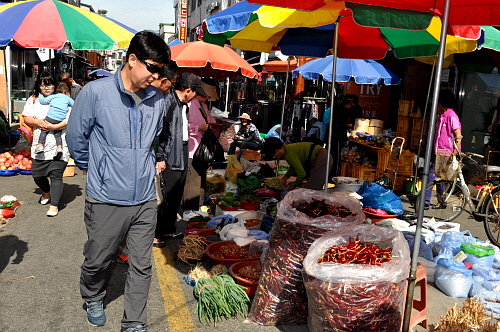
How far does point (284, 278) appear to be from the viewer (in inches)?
156

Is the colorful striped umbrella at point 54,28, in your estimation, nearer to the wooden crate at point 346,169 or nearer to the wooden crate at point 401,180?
the wooden crate at point 346,169

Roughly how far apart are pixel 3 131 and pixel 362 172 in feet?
34.7

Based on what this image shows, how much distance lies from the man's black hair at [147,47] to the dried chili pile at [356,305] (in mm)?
2062

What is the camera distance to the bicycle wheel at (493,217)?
6.84m

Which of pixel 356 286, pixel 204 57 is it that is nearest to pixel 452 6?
pixel 356 286

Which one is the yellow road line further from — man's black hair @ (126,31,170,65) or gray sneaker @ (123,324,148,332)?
man's black hair @ (126,31,170,65)

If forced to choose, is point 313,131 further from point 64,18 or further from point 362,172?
point 64,18

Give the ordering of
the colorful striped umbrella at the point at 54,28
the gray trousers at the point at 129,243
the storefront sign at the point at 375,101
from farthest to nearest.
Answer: the storefront sign at the point at 375,101 < the colorful striped umbrella at the point at 54,28 < the gray trousers at the point at 129,243

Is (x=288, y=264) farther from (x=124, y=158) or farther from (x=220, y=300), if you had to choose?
(x=124, y=158)

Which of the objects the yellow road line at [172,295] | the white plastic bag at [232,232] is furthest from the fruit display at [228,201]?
the yellow road line at [172,295]

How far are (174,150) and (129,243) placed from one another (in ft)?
7.53

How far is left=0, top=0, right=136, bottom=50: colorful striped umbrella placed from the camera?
750cm

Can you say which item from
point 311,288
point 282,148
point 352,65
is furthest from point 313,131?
point 311,288

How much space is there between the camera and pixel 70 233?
6.40m
